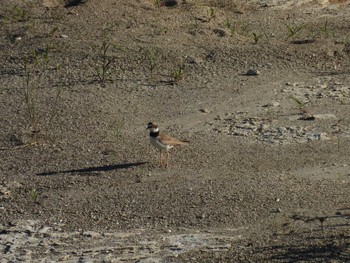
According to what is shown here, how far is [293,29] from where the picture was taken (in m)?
13.2

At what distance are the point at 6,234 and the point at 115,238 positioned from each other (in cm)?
92

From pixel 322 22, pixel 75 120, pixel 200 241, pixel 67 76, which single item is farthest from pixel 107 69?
pixel 200 241

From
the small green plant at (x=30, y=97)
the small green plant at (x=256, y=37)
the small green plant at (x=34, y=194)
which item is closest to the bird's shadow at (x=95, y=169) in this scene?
the small green plant at (x=34, y=194)

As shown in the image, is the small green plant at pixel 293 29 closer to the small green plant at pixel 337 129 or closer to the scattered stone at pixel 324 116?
the scattered stone at pixel 324 116

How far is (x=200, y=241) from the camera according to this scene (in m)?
8.08

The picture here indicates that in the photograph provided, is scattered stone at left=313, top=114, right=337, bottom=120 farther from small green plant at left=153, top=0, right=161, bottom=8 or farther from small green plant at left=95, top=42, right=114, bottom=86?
small green plant at left=153, top=0, right=161, bottom=8

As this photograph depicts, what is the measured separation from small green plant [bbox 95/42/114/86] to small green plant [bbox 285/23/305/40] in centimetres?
236

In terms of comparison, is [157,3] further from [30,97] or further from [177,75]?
[30,97]

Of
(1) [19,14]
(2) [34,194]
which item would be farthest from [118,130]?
(1) [19,14]

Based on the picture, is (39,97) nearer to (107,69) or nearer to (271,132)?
(107,69)

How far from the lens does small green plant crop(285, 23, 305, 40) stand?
42.4ft

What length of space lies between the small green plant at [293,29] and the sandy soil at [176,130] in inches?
1.3

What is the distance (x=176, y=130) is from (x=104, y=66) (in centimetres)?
175

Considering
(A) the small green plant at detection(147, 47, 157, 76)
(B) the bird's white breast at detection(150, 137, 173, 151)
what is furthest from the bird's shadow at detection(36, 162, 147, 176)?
(A) the small green plant at detection(147, 47, 157, 76)
